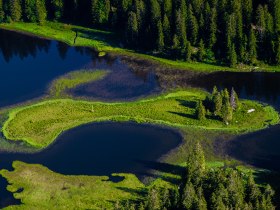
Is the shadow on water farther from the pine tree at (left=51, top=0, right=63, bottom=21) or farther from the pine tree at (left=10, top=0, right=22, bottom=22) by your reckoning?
the pine tree at (left=10, top=0, right=22, bottom=22)

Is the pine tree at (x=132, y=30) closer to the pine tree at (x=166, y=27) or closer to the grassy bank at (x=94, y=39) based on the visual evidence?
the grassy bank at (x=94, y=39)

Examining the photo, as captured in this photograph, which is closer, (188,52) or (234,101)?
(234,101)

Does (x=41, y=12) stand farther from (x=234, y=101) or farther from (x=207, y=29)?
(x=234, y=101)

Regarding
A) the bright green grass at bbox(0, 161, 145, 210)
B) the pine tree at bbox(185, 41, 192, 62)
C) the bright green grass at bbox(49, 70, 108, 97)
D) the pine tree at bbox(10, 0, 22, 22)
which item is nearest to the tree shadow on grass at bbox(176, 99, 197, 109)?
the pine tree at bbox(185, 41, 192, 62)

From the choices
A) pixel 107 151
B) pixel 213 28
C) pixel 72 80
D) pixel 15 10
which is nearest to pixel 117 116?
pixel 107 151

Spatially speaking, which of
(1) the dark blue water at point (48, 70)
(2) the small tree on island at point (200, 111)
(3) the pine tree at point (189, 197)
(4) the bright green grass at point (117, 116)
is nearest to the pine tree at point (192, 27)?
(1) the dark blue water at point (48, 70)
